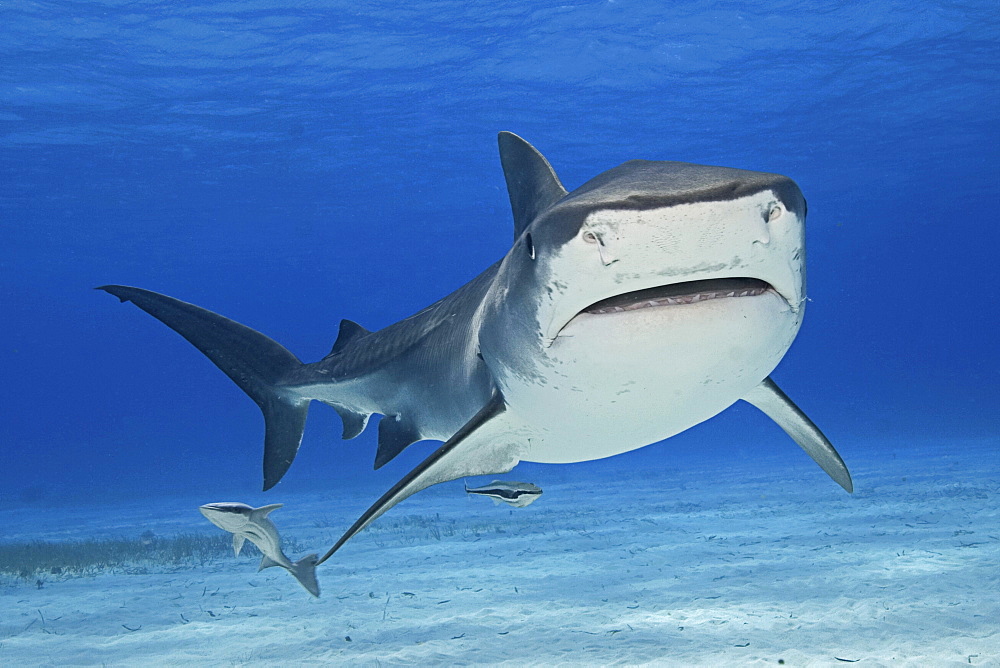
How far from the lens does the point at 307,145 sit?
97.2 ft

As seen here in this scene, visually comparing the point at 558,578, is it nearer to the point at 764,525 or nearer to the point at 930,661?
the point at 930,661

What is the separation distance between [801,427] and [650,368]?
1948mm

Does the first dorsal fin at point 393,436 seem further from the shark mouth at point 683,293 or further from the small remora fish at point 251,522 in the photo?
the shark mouth at point 683,293

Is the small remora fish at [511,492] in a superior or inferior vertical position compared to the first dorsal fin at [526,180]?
inferior

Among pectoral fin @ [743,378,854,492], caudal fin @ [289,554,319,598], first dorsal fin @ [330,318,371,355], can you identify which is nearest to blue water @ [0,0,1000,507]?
first dorsal fin @ [330,318,371,355]

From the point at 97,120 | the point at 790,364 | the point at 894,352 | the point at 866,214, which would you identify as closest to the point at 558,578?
the point at 97,120

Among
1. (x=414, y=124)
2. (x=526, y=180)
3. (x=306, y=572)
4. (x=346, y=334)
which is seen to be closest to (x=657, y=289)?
(x=526, y=180)

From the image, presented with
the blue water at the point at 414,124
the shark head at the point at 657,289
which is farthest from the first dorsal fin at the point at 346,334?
the blue water at the point at 414,124

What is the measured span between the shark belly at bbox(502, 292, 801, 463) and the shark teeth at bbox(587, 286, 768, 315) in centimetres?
2

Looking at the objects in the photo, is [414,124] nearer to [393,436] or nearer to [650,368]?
[393,436]

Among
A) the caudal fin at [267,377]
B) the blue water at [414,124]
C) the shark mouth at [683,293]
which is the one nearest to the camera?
the shark mouth at [683,293]

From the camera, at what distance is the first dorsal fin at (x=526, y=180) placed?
362cm

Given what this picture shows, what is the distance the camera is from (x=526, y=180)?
152 inches

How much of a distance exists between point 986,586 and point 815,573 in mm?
1466
